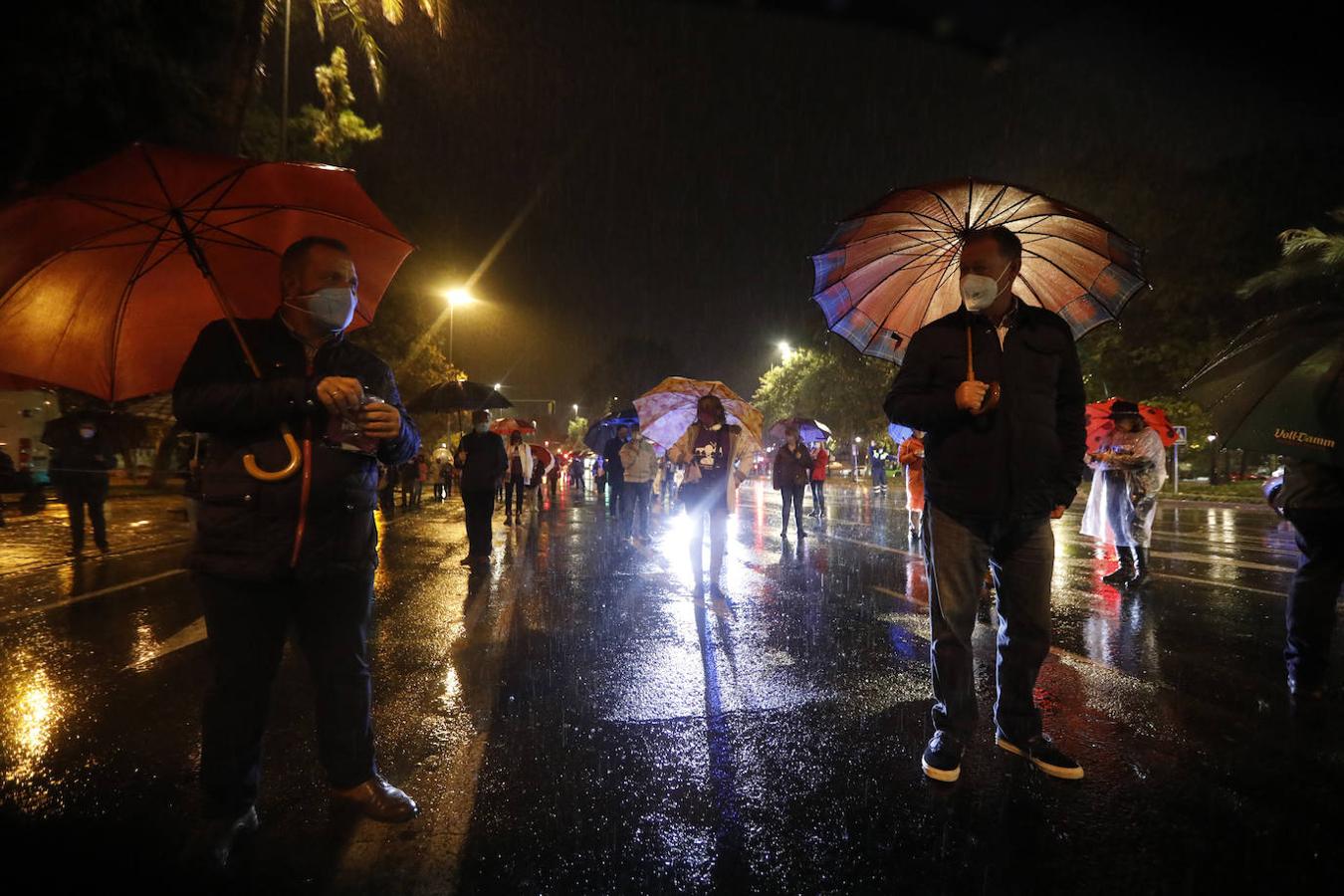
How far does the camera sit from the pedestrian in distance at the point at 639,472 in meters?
13.6

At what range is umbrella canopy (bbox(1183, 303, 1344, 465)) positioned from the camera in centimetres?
368

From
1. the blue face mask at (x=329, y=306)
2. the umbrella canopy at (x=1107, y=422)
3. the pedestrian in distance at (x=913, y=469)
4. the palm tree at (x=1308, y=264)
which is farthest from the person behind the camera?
the palm tree at (x=1308, y=264)

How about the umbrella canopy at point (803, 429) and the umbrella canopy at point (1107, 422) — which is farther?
the umbrella canopy at point (803, 429)

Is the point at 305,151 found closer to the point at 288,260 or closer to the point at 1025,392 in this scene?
the point at 288,260

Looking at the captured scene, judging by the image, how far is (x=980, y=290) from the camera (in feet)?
10.0

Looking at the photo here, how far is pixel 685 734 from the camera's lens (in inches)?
142

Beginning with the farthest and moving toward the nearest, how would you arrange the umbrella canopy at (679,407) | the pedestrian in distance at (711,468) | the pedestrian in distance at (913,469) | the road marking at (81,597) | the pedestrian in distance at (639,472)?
the pedestrian in distance at (639,472), the pedestrian in distance at (913,469), the umbrella canopy at (679,407), the pedestrian in distance at (711,468), the road marking at (81,597)

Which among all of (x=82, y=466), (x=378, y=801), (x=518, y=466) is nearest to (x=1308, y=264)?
(x=518, y=466)

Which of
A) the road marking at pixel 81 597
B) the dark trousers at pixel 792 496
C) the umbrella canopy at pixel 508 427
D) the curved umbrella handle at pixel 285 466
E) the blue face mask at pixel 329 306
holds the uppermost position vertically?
the umbrella canopy at pixel 508 427

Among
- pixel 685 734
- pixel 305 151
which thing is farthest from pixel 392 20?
pixel 685 734

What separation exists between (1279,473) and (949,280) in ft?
7.97

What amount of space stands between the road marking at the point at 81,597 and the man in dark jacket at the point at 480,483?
325 centimetres

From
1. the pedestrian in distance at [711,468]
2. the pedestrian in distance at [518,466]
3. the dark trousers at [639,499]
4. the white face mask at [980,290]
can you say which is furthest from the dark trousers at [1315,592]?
the pedestrian in distance at [518,466]

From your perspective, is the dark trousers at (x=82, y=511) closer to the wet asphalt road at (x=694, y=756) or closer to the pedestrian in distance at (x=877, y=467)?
the wet asphalt road at (x=694, y=756)
